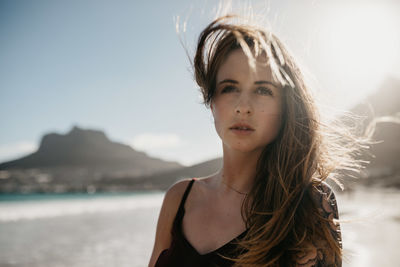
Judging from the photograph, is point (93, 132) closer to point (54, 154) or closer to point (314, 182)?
point (54, 154)

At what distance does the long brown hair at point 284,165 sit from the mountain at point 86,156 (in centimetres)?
8830

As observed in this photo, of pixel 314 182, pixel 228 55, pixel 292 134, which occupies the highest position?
pixel 228 55

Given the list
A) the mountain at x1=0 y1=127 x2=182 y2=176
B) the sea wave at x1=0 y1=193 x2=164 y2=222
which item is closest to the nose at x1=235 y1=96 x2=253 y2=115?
the sea wave at x1=0 y1=193 x2=164 y2=222

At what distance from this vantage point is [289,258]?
1455mm

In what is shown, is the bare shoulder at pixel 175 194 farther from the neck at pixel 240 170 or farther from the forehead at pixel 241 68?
the forehead at pixel 241 68

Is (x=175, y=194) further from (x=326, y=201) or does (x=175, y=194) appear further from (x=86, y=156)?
(x=86, y=156)

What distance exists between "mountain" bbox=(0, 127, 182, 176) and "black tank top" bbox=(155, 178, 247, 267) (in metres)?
88.2

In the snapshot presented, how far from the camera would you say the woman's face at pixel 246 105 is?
157 cm

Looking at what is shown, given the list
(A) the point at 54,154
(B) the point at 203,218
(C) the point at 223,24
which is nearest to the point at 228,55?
(C) the point at 223,24

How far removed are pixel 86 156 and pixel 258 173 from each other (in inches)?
4472

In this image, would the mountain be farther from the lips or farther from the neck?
the lips

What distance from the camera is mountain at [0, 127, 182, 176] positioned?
99.1 metres

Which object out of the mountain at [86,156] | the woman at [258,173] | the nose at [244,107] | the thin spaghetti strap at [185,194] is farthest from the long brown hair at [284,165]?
the mountain at [86,156]

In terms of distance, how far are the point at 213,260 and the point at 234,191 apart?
41cm
